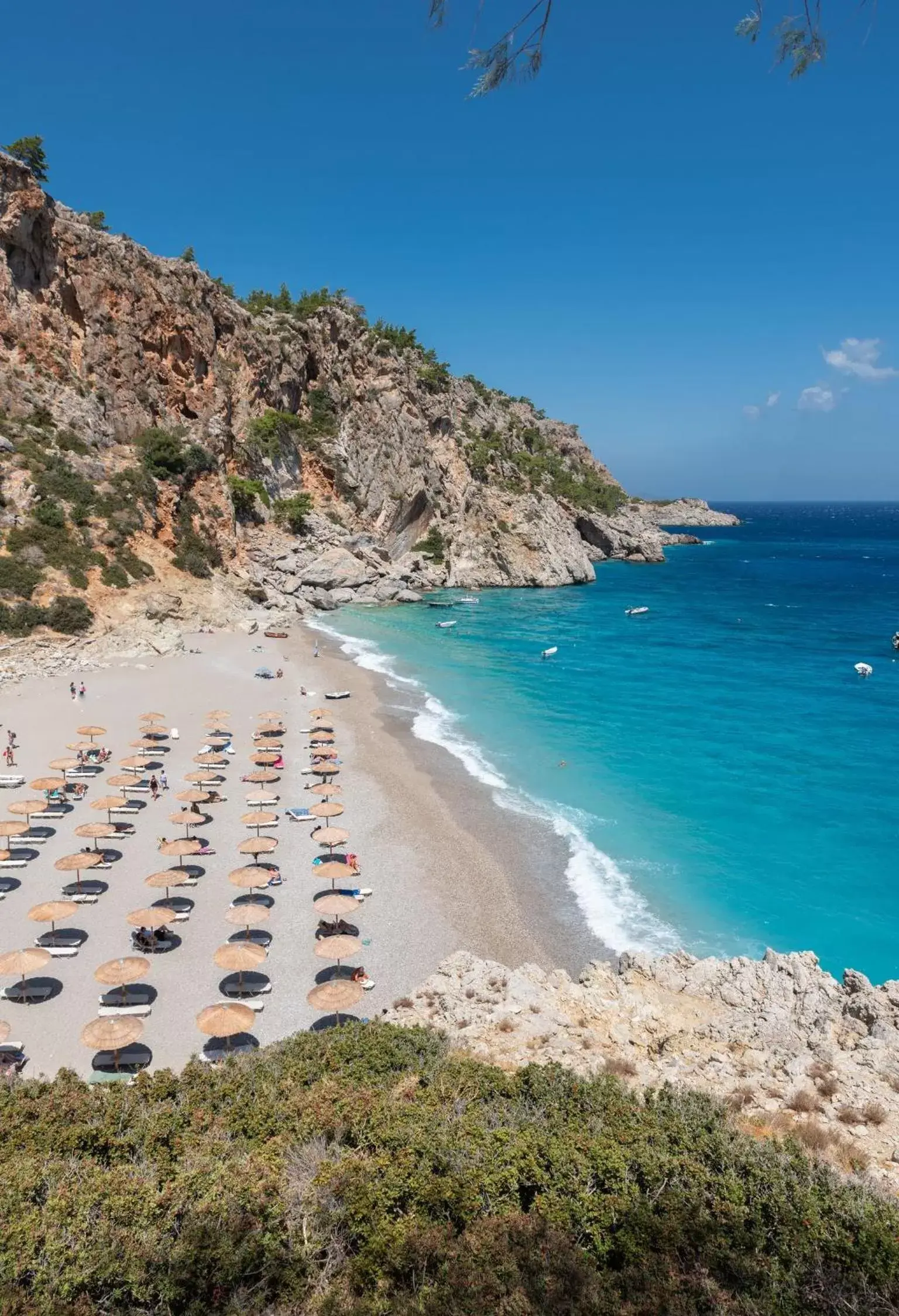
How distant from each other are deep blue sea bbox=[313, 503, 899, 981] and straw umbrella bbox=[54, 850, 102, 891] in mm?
12282

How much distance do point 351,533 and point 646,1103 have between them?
6483cm

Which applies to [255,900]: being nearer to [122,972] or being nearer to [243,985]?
[243,985]

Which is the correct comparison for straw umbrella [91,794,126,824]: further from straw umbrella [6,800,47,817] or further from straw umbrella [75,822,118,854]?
straw umbrella [6,800,47,817]

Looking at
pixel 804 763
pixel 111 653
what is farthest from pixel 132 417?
pixel 804 763

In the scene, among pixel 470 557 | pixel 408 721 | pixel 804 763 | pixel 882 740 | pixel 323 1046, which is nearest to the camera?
pixel 323 1046

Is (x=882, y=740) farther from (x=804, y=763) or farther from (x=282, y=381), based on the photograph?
(x=282, y=381)

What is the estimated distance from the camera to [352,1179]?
6863 millimetres

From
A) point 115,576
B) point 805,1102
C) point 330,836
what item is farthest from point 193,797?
point 115,576

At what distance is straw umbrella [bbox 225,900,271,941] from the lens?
50.6 feet

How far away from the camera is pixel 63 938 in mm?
15531

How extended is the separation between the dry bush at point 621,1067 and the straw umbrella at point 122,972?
9.04m

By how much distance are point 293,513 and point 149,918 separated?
53.3 m

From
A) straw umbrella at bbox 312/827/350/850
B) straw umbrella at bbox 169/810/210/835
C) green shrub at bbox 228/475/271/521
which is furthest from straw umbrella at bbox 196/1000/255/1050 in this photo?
green shrub at bbox 228/475/271/521

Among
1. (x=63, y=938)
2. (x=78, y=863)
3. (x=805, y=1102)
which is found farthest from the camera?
(x=78, y=863)
